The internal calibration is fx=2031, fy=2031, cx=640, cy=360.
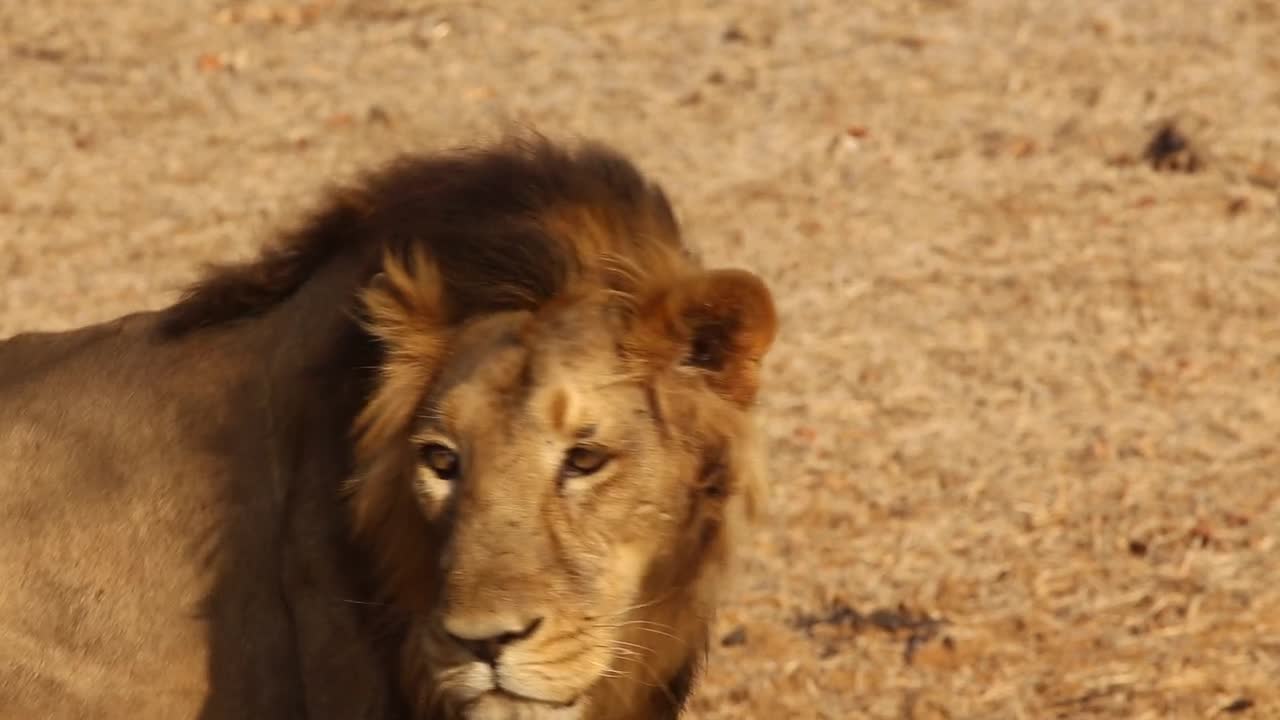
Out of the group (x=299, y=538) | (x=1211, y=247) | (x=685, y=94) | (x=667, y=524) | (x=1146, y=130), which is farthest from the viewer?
(x=685, y=94)

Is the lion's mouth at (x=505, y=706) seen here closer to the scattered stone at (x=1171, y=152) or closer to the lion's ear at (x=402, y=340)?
the lion's ear at (x=402, y=340)

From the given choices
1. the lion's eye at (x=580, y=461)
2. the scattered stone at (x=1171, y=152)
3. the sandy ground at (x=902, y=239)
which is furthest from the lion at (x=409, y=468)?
the scattered stone at (x=1171, y=152)

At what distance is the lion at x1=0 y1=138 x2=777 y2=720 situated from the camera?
353cm

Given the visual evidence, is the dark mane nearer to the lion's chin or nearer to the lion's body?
the lion's body

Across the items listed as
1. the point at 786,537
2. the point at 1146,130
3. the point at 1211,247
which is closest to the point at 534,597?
the point at 786,537

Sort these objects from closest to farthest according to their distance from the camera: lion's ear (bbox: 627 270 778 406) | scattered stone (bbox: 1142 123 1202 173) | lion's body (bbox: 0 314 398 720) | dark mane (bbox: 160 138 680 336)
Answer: lion's ear (bbox: 627 270 778 406) → dark mane (bbox: 160 138 680 336) → lion's body (bbox: 0 314 398 720) → scattered stone (bbox: 1142 123 1202 173)

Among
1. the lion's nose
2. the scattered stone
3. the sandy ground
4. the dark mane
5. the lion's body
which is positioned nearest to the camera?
the lion's nose

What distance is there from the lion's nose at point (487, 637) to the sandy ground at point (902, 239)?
1.56m

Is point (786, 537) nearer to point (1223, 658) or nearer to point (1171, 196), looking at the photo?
point (1223, 658)

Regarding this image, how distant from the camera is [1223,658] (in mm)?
5500

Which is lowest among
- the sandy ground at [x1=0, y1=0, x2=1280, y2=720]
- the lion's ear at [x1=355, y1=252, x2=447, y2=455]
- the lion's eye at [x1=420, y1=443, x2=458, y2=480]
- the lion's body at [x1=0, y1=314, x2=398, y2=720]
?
the sandy ground at [x1=0, y1=0, x2=1280, y2=720]

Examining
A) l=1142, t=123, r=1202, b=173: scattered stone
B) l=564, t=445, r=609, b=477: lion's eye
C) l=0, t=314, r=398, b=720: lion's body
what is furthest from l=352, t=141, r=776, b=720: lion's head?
l=1142, t=123, r=1202, b=173: scattered stone

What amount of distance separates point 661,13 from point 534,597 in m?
7.62

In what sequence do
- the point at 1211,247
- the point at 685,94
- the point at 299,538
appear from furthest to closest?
the point at 685,94
the point at 1211,247
the point at 299,538
